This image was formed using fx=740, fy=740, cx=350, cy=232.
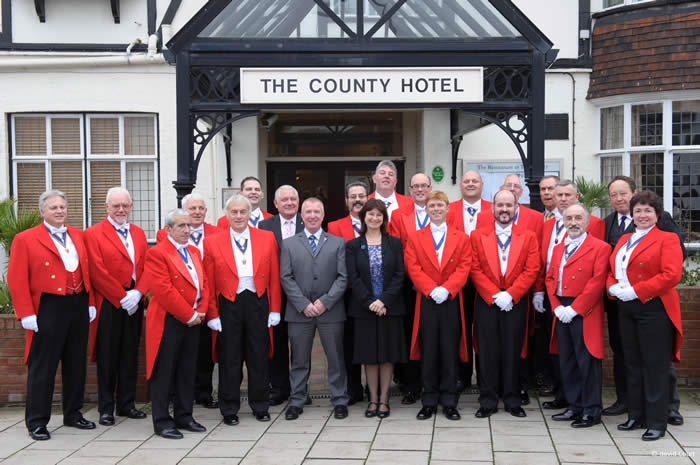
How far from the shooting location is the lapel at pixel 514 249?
19.5ft

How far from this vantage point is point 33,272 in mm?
5590

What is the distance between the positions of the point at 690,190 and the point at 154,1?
824 cm

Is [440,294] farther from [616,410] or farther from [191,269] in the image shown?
[191,269]

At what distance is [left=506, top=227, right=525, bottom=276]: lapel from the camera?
594 cm

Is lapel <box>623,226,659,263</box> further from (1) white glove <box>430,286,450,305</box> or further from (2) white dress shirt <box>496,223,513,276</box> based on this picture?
(1) white glove <box>430,286,450,305</box>

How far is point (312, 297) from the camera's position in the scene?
6113mm

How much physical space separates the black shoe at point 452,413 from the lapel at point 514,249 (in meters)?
1.19

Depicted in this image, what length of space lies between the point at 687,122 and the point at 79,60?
8767 mm

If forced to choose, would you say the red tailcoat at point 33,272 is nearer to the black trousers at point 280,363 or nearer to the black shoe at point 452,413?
the black trousers at point 280,363

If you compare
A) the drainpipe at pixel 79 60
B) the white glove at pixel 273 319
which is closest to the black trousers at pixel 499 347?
the white glove at pixel 273 319

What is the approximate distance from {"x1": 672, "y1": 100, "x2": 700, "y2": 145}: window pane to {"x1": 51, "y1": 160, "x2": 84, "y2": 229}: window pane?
8.75m

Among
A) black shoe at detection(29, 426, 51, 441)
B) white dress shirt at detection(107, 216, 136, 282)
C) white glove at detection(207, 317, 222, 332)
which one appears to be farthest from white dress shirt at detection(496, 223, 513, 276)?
black shoe at detection(29, 426, 51, 441)

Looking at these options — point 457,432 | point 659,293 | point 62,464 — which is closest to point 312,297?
point 457,432

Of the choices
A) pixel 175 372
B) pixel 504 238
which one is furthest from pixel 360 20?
pixel 175 372
